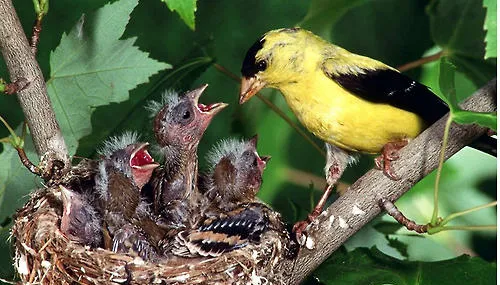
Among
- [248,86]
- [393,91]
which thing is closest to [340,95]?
[393,91]

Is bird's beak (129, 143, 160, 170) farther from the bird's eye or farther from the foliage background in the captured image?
the foliage background

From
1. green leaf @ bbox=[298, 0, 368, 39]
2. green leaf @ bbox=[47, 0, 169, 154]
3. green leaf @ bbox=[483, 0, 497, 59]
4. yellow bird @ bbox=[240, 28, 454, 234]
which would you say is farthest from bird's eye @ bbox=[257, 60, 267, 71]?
green leaf @ bbox=[483, 0, 497, 59]

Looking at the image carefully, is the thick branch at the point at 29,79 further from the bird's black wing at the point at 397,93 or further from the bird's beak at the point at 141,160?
the bird's black wing at the point at 397,93

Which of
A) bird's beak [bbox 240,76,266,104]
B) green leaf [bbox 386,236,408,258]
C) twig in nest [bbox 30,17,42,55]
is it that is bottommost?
green leaf [bbox 386,236,408,258]

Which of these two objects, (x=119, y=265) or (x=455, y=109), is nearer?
(x=455, y=109)

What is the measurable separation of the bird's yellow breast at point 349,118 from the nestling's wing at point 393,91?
12 mm

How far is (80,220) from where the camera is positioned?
1756 millimetres

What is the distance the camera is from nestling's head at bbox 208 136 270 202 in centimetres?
195

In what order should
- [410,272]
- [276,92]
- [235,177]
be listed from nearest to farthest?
1. [410,272]
2. [235,177]
3. [276,92]

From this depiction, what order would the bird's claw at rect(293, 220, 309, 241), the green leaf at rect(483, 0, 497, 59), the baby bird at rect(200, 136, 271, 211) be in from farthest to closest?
1. the baby bird at rect(200, 136, 271, 211)
2. the bird's claw at rect(293, 220, 309, 241)
3. the green leaf at rect(483, 0, 497, 59)

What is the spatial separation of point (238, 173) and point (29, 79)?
1.89 feet

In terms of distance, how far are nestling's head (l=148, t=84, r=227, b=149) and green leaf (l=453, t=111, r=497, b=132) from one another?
0.72 metres

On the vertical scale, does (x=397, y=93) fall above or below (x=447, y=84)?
below

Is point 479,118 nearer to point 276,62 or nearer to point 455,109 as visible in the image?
point 455,109
